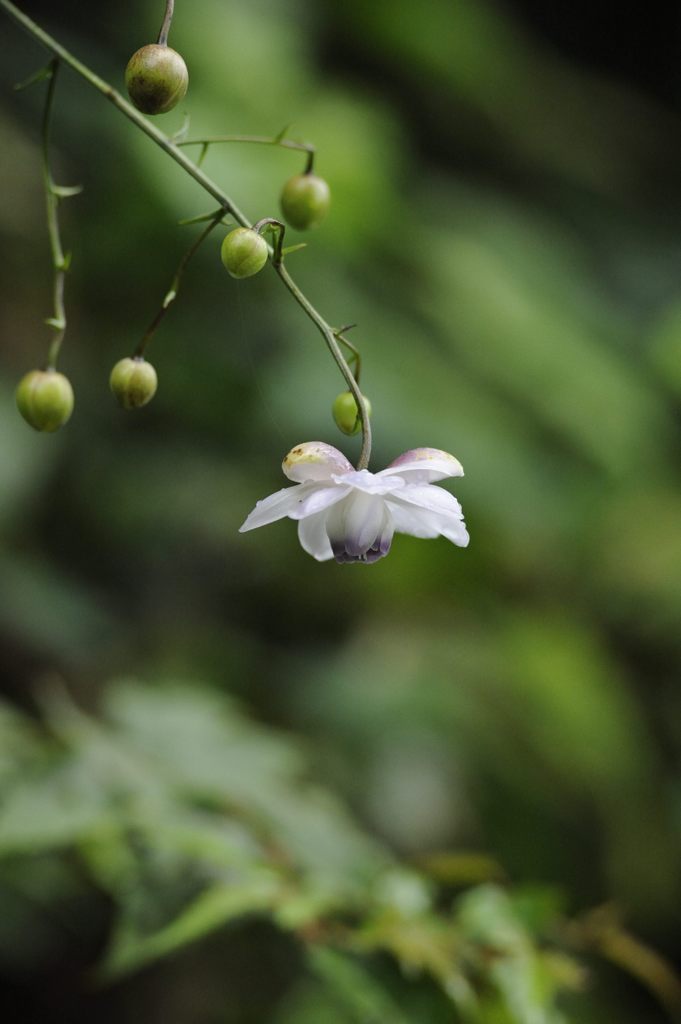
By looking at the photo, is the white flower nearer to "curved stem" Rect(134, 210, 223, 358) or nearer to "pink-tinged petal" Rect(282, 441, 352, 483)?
"pink-tinged petal" Rect(282, 441, 352, 483)

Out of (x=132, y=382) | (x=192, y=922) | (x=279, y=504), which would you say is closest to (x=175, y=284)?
(x=132, y=382)

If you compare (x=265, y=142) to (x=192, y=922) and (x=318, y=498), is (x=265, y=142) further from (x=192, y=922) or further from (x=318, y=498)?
(x=192, y=922)

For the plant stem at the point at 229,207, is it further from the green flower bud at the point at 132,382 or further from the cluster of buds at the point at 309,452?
the green flower bud at the point at 132,382

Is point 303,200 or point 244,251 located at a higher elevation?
point 303,200

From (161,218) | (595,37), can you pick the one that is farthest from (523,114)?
(161,218)

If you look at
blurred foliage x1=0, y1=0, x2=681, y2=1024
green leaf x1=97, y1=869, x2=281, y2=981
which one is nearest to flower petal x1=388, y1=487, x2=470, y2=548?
green leaf x1=97, y1=869, x2=281, y2=981

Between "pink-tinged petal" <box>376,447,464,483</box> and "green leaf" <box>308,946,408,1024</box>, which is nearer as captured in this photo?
"pink-tinged petal" <box>376,447,464,483</box>

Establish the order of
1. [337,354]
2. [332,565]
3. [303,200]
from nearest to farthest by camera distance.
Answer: [337,354]
[303,200]
[332,565]
